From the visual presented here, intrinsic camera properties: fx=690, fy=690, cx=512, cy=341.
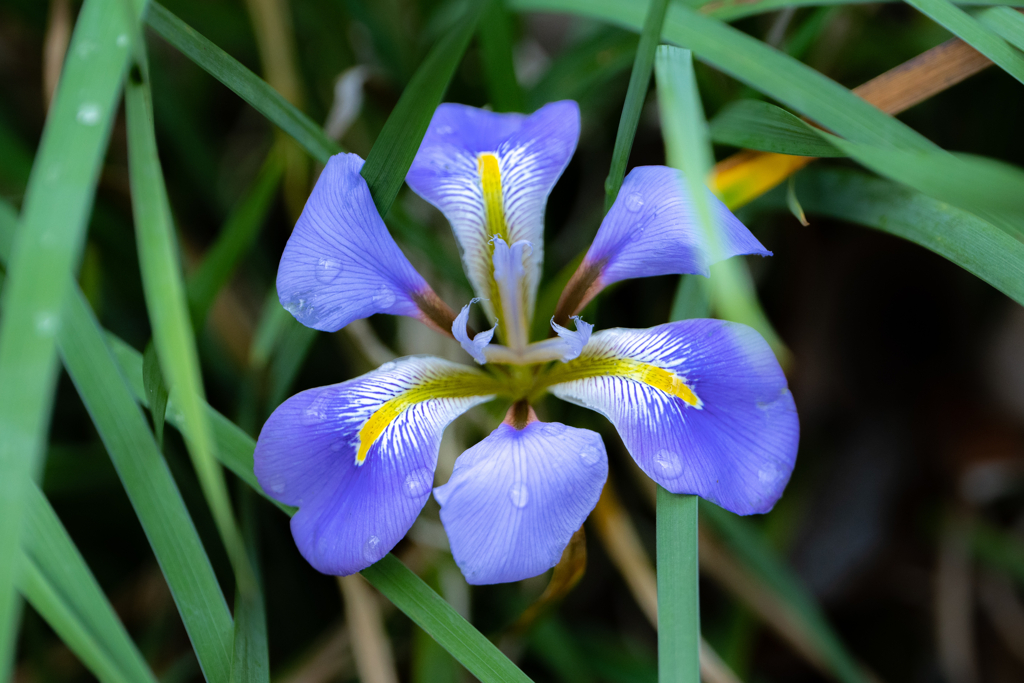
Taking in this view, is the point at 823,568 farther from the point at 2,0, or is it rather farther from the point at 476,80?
the point at 2,0

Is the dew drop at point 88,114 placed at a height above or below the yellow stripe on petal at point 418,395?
above

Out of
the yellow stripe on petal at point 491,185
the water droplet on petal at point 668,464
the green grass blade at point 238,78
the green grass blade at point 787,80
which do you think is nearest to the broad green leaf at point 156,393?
the green grass blade at point 238,78

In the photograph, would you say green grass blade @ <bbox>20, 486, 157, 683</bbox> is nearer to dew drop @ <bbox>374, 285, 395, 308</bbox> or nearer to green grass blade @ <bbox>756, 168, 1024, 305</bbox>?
dew drop @ <bbox>374, 285, 395, 308</bbox>

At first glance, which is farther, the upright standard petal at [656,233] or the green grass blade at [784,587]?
the green grass blade at [784,587]

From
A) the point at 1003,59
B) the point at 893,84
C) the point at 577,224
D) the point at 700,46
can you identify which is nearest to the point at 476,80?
the point at 577,224

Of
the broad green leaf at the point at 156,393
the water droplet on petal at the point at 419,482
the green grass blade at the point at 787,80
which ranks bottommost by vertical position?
the water droplet on petal at the point at 419,482

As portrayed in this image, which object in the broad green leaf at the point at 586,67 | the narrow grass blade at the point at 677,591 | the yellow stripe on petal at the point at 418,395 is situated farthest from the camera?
the broad green leaf at the point at 586,67

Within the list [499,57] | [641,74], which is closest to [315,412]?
[641,74]

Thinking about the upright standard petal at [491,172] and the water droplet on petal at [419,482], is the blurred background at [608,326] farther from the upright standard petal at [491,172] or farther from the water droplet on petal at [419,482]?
the water droplet on petal at [419,482]
